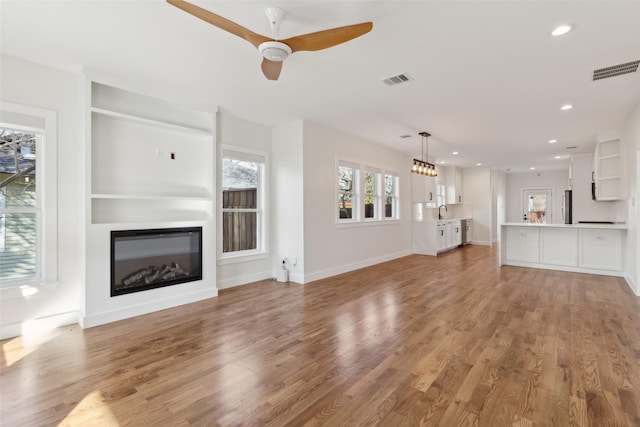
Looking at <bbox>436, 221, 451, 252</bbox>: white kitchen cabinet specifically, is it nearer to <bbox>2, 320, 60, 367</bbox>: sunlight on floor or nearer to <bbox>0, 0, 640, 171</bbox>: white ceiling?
<bbox>0, 0, 640, 171</bbox>: white ceiling

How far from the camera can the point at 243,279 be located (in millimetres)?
5258

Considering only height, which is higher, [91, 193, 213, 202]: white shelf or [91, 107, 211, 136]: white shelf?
[91, 107, 211, 136]: white shelf

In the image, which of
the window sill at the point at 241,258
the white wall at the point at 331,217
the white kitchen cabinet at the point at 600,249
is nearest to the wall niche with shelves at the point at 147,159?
the window sill at the point at 241,258

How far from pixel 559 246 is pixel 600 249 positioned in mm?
621

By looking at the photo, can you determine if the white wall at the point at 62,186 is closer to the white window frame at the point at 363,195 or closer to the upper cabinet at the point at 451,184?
the white window frame at the point at 363,195

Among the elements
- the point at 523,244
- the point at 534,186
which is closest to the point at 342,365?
the point at 523,244

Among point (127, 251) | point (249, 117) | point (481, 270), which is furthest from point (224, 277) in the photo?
point (481, 270)

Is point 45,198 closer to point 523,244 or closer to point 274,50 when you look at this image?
point 274,50

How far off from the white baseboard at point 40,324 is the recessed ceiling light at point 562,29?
555cm

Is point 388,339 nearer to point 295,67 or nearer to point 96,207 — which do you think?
point 295,67

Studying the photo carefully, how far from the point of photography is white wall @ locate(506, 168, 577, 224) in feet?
39.0

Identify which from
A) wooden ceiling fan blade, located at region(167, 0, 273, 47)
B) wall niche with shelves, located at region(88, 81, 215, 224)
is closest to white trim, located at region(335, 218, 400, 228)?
wall niche with shelves, located at region(88, 81, 215, 224)

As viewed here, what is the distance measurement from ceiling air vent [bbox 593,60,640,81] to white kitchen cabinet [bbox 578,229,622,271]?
3621mm

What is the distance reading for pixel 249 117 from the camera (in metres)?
5.15
